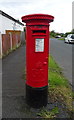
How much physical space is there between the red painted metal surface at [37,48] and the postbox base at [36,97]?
3.5 inches

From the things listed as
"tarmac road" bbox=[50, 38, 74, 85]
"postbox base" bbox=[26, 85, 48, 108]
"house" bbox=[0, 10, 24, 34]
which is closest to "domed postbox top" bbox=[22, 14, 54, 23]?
"postbox base" bbox=[26, 85, 48, 108]

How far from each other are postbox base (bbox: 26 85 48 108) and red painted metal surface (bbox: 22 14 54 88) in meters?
0.09

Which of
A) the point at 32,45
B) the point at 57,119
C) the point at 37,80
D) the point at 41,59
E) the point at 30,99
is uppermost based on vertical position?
the point at 32,45

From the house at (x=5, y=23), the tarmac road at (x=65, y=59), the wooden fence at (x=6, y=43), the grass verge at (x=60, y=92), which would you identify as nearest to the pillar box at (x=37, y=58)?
the grass verge at (x=60, y=92)

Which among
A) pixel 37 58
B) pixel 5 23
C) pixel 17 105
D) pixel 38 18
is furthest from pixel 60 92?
pixel 5 23

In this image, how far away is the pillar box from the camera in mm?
3620

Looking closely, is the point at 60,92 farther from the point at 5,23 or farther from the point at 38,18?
the point at 5,23

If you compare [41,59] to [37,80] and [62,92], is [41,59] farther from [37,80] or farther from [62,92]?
[62,92]

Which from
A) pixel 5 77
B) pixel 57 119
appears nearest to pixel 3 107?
pixel 57 119

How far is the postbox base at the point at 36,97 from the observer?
3.76 meters

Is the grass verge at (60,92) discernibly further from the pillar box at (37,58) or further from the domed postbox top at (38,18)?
the domed postbox top at (38,18)

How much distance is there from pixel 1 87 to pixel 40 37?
2.19 m

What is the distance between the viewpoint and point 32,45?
370cm

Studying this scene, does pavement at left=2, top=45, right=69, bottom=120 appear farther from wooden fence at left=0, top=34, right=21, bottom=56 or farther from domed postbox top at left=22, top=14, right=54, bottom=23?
wooden fence at left=0, top=34, right=21, bottom=56
